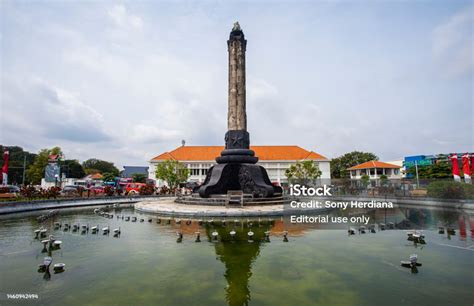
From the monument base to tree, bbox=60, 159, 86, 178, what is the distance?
60780 mm

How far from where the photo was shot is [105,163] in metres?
91.2

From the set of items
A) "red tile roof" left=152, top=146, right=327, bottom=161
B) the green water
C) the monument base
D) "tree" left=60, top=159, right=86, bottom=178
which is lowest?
the green water

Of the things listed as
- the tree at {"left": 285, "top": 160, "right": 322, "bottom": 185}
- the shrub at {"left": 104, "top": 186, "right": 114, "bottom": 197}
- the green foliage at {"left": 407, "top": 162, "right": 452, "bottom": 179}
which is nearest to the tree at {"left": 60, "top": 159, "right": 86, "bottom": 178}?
the shrub at {"left": 104, "top": 186, "right": 114, "bottom": 197}

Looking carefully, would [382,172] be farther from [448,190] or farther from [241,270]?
[241,270]

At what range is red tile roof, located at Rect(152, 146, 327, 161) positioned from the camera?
5553cm

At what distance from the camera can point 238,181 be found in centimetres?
1716

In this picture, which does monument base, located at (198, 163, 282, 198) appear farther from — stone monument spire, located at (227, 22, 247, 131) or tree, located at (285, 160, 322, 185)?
tree, located at (285, 160, 322, 185)

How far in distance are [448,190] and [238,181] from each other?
42.4 ft

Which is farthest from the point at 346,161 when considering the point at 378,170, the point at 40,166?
the point at 40,166

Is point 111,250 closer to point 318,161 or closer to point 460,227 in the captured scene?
point 460,227

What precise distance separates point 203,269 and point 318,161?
5291cm

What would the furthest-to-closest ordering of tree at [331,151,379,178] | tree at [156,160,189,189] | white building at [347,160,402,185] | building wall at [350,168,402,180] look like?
tree at [331,151,379,178], building wall at [350,168,402,180], white building at [347,160,402,185], tree at [156,160,189,189]

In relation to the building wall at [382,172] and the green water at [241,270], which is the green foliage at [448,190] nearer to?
the green water at [241,270]

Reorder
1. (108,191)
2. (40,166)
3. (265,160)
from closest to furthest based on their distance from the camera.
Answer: (108,191) < (40,166) < (265,160)
